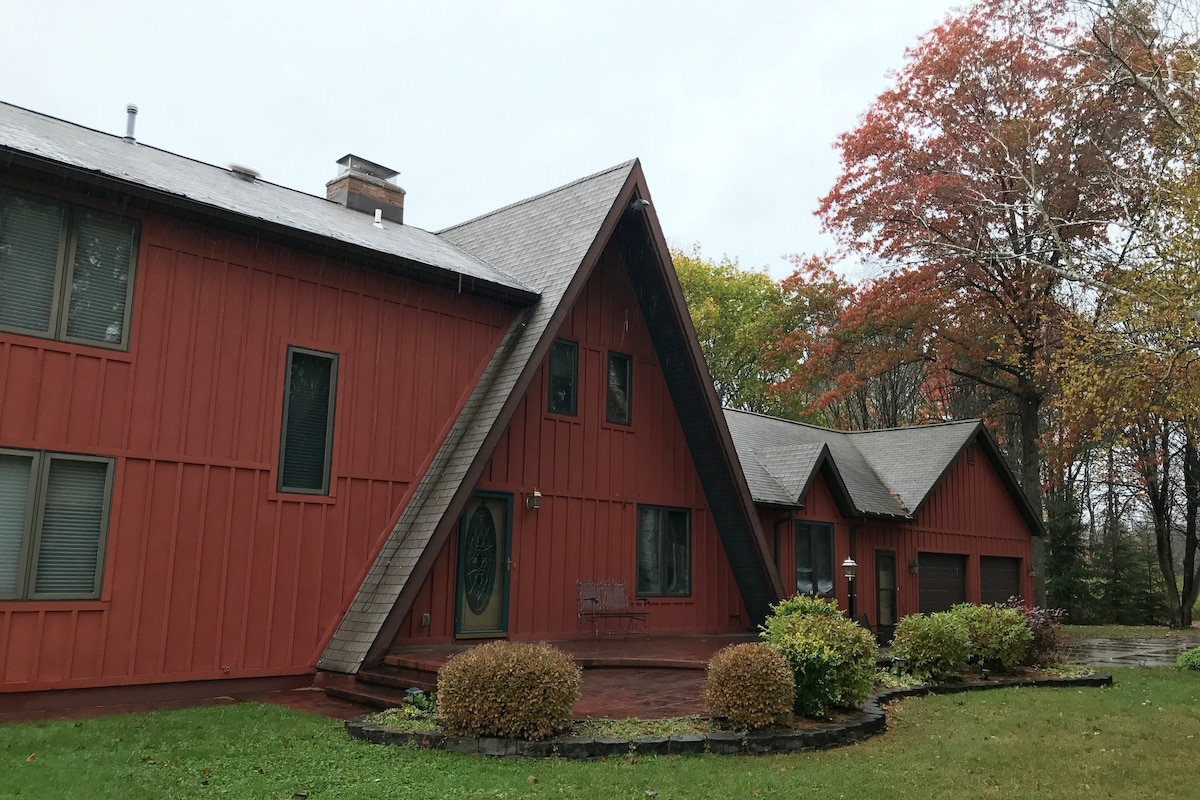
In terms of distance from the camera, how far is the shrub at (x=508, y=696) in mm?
7431

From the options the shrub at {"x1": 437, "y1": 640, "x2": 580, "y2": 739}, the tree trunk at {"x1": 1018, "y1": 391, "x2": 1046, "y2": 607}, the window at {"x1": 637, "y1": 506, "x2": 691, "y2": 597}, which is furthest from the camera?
the tree trunk at {"x1": 1018, "y1": 391, "x2": 1046, "y2": 607}

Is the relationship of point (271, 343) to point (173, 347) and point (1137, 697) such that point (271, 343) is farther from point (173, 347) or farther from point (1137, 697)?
point (1137, 697)

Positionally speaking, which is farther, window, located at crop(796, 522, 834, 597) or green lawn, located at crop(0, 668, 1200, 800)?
window, located at crop(796, 522, 834, 597)

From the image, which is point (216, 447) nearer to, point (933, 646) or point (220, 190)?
point (220, 190)

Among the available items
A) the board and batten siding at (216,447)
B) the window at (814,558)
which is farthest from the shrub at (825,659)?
the window at (814,558)

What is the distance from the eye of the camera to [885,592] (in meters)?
20.2

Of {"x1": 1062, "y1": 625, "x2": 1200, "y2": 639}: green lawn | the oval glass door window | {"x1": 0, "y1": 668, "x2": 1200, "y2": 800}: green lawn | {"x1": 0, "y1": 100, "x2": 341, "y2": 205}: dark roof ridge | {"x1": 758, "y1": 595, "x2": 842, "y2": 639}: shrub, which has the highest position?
{"x1": 0, "y1": 100, "x2": 341, "y2": 205}: dark roof ridge

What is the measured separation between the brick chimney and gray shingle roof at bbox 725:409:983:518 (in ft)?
25.9

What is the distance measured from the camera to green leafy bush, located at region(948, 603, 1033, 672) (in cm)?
1264

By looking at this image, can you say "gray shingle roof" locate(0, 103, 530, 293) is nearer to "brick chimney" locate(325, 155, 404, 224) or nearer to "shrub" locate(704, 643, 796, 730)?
"brick chimney" locate(325, 155, 404, 224)

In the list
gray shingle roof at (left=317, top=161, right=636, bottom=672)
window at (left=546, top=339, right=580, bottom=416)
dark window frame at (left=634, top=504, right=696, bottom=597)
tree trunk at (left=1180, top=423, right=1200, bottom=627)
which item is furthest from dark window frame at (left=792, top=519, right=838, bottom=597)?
Result: tree trunk at (left=1180, top=423, right=1200, bottom=627)

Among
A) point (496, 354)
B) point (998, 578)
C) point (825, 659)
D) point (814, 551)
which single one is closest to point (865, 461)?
Answer: point (998, 578)

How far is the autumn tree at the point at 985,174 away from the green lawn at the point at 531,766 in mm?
15748

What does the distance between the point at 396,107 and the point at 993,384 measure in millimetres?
21095
